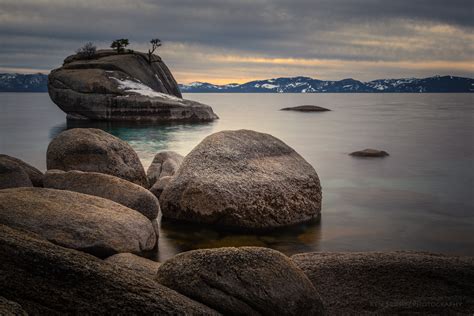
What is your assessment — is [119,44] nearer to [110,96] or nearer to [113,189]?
[110,96]

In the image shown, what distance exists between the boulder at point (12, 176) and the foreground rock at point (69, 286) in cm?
616

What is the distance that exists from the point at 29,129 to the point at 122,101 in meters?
8.46

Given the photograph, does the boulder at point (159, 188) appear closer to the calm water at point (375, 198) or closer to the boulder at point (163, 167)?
the boulder at point (163, 167)

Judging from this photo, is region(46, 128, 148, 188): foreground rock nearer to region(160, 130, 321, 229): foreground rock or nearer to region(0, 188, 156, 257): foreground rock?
region(160, 130, 321, 229): foreground rock

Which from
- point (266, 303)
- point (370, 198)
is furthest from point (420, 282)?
point (370, 198)

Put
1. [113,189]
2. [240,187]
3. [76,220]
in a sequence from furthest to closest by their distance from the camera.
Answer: [240,187] → [113,189] → [76,220]

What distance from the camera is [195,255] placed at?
5727mm

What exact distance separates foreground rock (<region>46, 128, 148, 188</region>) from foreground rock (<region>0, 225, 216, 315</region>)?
8.10 meters

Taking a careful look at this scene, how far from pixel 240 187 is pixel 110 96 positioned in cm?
3763

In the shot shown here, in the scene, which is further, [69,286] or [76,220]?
[76,220]

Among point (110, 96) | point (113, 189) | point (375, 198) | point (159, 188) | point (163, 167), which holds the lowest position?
point (375, 198)

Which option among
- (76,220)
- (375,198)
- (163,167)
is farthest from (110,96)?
(76,220)

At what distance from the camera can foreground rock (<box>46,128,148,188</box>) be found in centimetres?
1295

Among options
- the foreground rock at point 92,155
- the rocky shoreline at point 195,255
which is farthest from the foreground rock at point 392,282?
the foreground rock at point 92,155
